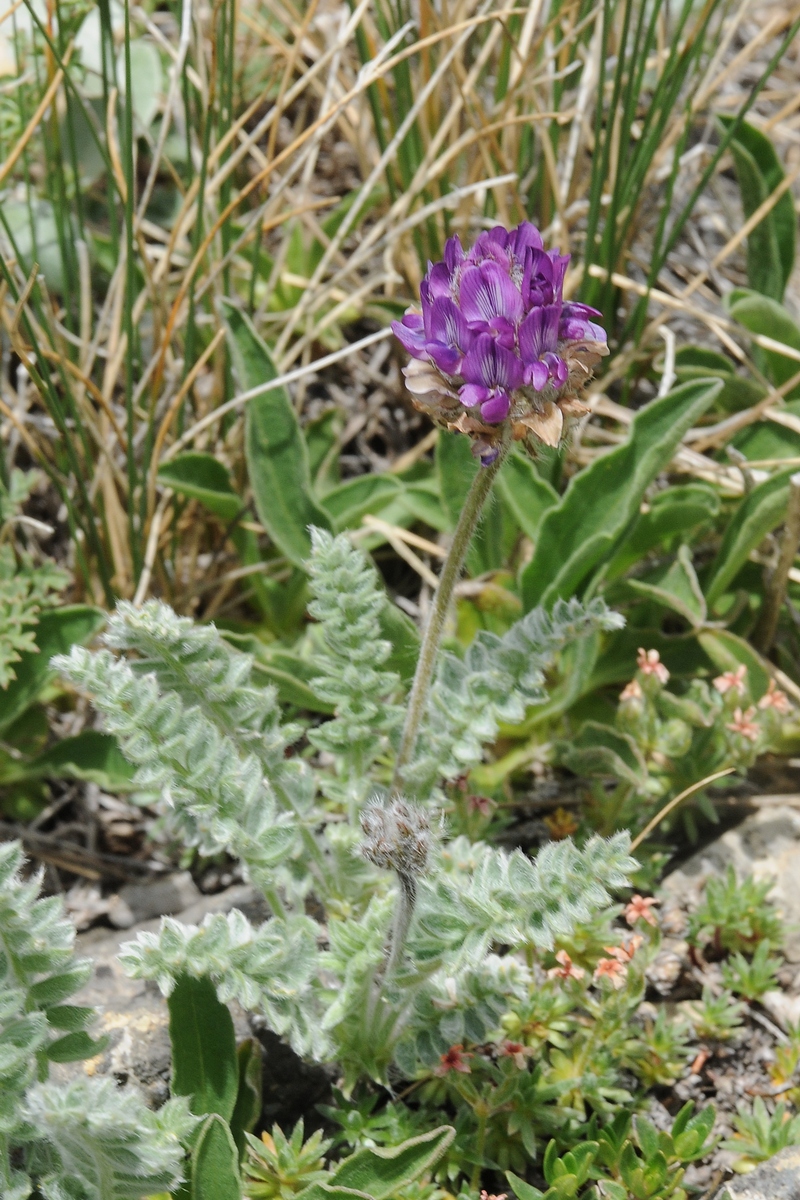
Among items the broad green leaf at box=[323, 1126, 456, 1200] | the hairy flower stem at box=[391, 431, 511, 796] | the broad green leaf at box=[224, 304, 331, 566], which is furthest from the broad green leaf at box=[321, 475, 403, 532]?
the broad green leaf at box=[323, 1126, 456, 1200]

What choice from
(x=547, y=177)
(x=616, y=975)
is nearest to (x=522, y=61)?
(x=547, y=177)

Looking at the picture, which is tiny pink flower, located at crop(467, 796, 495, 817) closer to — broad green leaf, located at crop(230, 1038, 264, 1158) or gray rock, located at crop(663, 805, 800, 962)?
gray rock, located at crop(663, 805, 800, 962)

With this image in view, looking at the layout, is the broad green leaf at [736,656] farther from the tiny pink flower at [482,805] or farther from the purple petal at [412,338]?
the purple petal at [412,338]

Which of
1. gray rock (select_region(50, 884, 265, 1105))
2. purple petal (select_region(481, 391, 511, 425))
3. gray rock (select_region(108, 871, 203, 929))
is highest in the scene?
purple petal (select_region(481, 391, 511, 425))

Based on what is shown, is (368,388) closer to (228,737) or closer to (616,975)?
(228,737)

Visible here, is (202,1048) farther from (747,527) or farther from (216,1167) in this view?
(747,527)

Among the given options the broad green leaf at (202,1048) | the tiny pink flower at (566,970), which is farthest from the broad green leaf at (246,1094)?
the tiny pink flower at (566,970)

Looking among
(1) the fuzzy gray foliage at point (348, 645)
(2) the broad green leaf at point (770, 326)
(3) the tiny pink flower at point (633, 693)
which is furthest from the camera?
(2) the broad green leaf at point (770, 326)
